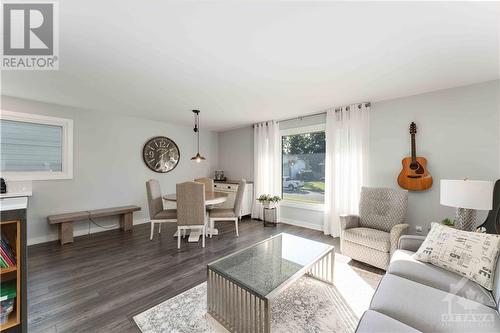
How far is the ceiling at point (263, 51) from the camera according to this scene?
140 centimetres

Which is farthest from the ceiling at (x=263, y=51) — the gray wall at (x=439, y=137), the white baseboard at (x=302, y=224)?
the white baseboard at (x=302, y=224)

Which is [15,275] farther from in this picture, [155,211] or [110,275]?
[155,211]

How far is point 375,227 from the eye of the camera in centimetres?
277

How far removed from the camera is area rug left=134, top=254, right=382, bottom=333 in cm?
157

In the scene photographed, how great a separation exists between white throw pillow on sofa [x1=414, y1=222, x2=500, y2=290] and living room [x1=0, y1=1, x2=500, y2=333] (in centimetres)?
1

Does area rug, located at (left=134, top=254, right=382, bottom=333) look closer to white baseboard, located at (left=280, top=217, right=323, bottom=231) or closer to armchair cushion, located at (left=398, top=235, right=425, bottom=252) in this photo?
armchair cushion, located at (left=398, top=235, right=425, bottom=252)

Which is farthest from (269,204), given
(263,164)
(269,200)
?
(263,164)

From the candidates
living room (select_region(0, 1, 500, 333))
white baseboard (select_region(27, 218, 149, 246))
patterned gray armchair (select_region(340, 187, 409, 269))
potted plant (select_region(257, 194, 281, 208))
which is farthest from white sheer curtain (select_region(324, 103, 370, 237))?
white baseboard (select_region(27, 218, 149, 246))

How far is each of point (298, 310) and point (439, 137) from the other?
3.02 metres

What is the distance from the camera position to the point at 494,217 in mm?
2156

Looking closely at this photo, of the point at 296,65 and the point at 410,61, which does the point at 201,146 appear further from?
the point at 410,61

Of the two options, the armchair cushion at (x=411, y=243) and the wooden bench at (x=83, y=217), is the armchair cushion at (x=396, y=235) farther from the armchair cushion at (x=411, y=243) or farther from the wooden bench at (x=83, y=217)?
the wooden bench at (x=83, y=217)

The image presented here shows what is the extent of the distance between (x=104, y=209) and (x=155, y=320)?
3.06m

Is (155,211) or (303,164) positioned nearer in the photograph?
(155,211)
